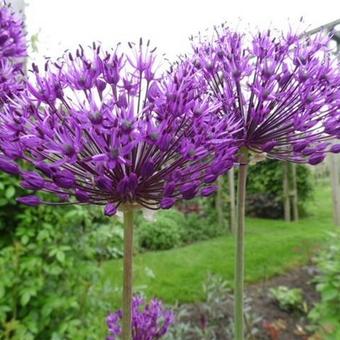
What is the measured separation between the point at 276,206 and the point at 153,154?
26.2ft

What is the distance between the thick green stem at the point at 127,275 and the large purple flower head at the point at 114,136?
0.03 metres

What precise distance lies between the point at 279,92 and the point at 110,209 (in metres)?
0.36

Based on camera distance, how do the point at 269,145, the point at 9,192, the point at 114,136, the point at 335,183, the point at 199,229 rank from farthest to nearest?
the point at 199,229
the point at 335,183
the point at 9,192
the point at 269,145
the point at 114,136

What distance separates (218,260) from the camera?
5480 mm

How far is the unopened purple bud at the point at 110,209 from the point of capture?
0.68 metres

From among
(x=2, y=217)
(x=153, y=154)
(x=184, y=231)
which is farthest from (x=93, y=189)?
(x=184, y=231)

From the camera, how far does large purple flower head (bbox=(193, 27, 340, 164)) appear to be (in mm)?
792

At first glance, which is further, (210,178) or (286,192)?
(286,192)

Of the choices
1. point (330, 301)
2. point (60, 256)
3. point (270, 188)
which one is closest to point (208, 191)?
point (60, 256)

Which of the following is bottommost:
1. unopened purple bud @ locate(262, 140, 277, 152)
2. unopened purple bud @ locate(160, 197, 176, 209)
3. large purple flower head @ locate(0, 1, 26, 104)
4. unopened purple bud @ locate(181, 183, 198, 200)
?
unopened purple bud @ locate(160, 197, 176, 209)

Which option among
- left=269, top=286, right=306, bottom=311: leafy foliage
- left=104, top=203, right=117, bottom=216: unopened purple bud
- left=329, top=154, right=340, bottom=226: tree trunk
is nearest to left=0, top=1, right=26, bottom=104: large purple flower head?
left=104, top=203, right=117, bottom=216: unopened purple bud

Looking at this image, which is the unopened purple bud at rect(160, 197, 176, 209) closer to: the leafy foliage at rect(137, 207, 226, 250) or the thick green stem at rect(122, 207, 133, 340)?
the thick green stem at rect(122, 207, 133, 340)

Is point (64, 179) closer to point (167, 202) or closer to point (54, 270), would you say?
point (167, 202)

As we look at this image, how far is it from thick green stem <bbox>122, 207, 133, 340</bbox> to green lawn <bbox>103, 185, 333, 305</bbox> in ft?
10.6
